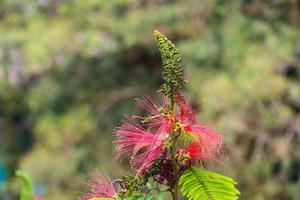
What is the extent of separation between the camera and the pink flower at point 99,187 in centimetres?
105

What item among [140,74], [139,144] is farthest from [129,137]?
[140,74]

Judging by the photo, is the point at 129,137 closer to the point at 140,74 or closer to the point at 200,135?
the point at 200,135

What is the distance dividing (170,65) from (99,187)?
232mm

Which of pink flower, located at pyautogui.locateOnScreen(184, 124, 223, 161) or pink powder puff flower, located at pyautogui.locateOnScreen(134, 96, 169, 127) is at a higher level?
pink powder puff flower, located at pyautogui.locateOnScreen(134, 96, 169, 127)

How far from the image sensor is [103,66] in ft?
20.5

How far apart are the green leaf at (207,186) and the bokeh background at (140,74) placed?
11.0 feet

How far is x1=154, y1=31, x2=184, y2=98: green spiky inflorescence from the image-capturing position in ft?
3.01

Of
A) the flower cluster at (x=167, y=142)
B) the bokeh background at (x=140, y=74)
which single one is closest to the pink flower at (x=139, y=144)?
the flower cluster at (x=167, y=142)

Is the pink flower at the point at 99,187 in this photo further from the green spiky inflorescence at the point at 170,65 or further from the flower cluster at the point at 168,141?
the green spiky inflorescence at the point at 170,65

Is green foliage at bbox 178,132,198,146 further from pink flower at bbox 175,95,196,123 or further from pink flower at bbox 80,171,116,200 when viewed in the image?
pink flower at bbox 80,171,116,200

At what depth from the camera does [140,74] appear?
629 cm

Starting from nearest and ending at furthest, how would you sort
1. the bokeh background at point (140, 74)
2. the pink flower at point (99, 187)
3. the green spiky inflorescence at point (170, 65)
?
1. the green spiky inflorescence at point (170, 65)
2. the pink flower at point (99, 187)
3. the bokeh background at point (140, 74)

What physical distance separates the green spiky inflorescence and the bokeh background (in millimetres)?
3415

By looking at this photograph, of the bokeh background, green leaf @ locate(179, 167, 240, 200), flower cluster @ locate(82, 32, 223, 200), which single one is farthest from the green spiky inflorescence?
the bokeh background
